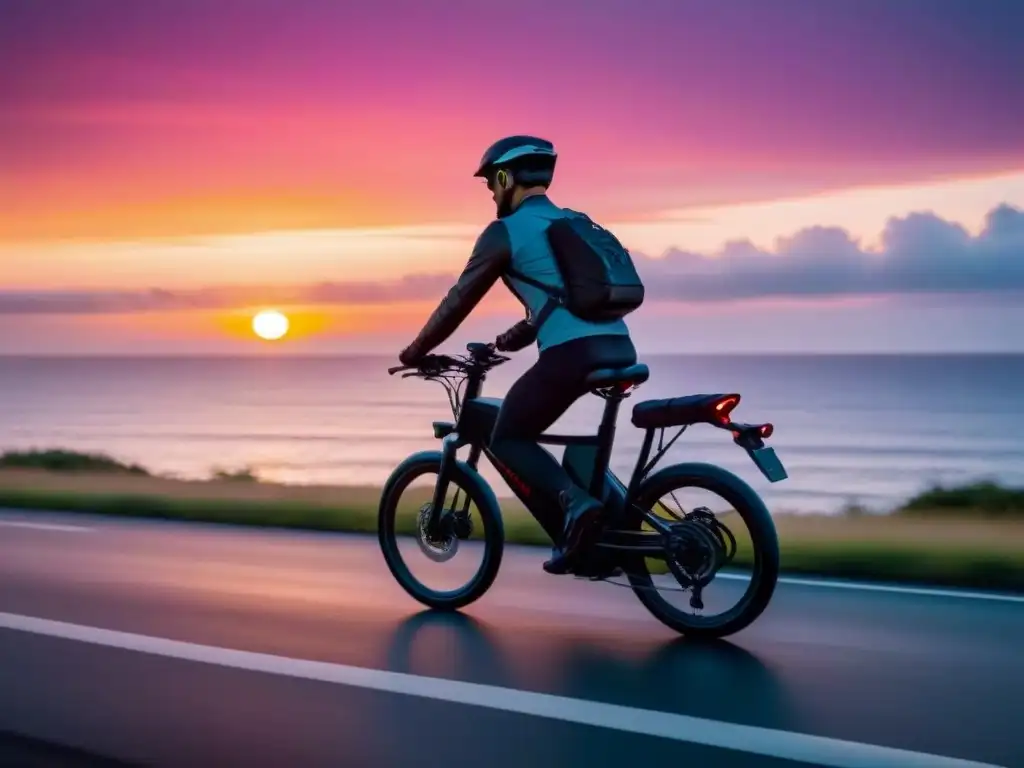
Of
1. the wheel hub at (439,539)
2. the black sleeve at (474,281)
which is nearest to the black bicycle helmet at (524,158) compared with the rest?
the black sleeve at (474,281)

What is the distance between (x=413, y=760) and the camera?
4.70 meters

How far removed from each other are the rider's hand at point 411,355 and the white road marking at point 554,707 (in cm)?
176

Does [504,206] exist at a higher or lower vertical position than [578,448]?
higher

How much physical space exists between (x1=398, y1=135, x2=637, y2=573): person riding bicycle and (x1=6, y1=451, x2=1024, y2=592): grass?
2.88 ft

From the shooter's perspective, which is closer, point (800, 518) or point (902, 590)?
point (902, 590)

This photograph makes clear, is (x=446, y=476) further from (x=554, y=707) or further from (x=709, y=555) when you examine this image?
(x=554, y=707)

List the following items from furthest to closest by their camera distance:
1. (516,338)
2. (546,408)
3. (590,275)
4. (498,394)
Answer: (498,394) < (516,338) < (546,408) < (590,275)

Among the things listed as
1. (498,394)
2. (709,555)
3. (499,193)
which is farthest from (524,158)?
(498,394)

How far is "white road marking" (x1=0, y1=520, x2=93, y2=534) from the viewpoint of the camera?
1092cm

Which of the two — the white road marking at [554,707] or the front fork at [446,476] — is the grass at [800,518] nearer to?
the front fork at [446,476]

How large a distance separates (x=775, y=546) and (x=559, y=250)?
64.6 inches

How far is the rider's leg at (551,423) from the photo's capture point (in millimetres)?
6586

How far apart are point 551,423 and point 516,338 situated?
0.56m

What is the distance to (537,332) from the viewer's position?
6.75 meters
